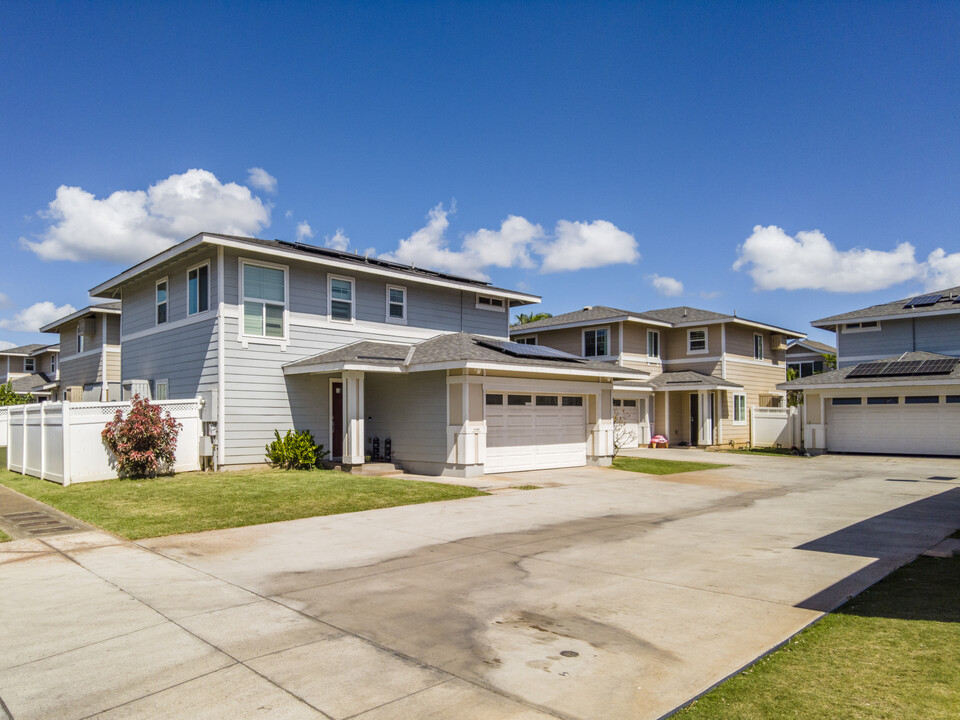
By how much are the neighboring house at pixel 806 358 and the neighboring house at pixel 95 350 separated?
133ft

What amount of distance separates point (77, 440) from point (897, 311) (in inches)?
1202

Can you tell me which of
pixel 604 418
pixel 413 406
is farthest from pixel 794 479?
pixel 413 406

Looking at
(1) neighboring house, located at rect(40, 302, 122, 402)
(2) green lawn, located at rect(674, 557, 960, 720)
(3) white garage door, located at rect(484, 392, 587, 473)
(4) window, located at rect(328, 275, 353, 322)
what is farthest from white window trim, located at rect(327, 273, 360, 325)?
(2) green lawn, located at rect(674, 557, 960, 720)

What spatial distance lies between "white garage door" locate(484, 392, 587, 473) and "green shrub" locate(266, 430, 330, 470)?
190 inches

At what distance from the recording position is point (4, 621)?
5719mm

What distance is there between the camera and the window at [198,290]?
1745 centimetres

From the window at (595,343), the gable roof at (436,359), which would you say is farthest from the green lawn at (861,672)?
the window at (595,343)

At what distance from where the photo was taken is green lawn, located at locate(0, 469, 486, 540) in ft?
34.7

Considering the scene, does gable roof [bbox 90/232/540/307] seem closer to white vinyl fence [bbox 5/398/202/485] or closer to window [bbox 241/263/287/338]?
window [bbox 241/263/287/338]

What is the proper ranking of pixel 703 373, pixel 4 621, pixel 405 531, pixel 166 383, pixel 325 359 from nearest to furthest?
1. pixel 4 621
2. pixel 405 531
3. pixel 325 359
4. pixel 166 383
5. pixel 703 373

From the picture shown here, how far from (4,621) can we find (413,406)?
1264 cm

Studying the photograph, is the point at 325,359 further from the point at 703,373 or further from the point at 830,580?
the point at 703,373

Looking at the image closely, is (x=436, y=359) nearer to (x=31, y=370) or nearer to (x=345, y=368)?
(x=345, y=368)

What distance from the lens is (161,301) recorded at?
20156 mm
